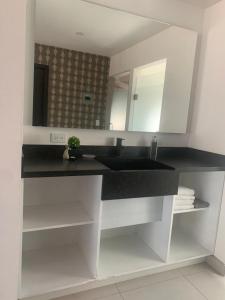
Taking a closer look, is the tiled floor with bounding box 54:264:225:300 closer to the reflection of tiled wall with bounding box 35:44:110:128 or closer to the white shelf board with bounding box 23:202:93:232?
the white shelf board with bounding box 23:202:93:232

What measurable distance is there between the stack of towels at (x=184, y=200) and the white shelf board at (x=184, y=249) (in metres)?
0.39

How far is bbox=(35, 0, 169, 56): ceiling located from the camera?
1.73 meters

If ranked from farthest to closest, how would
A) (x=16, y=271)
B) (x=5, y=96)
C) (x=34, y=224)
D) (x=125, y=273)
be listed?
1. (x=125, y=273)
2. (x=34, y=224)
3. (x=16, y=271)
4. (x=5, y=96)

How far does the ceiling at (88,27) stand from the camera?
5.67 feet

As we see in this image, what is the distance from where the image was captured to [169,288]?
1.79 m

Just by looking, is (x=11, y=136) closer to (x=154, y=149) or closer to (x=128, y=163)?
(x=128, y=163)

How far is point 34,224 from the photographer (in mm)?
1525

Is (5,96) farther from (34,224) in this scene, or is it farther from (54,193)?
(54,193)

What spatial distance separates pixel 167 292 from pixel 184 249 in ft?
1.45

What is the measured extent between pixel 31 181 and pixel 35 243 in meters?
0.52

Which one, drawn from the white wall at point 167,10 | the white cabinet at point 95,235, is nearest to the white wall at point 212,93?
the white wall at point 167,10

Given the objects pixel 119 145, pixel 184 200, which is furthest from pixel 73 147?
pixel 184 200

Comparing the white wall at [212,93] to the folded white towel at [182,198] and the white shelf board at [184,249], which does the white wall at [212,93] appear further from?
the folded white towel at [182,198]

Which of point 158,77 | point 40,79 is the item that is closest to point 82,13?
point 40,79
